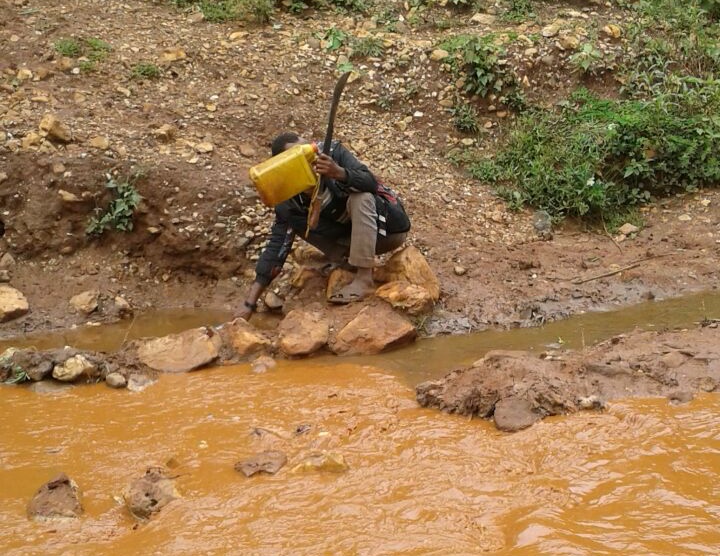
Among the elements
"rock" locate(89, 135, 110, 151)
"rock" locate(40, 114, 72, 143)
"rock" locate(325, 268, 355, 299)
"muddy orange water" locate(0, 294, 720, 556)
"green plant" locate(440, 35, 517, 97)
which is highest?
"green plant" locate(440, 35, 517, 97)

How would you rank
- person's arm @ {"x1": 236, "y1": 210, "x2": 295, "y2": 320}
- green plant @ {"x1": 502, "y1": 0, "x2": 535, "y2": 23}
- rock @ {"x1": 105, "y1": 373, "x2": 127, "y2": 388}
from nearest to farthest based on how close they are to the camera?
1. rock @ {"x1": 105, "y1": 373, "x2": 127, "y2": 388}
2. person's arm @ {"x1": 236, "y1": 210, "x2": 295, "y2": 320}
3. green plant @ {"x1": 502, "y1": 0, "x2": 535, "y2": 23}

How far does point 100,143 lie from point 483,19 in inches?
156

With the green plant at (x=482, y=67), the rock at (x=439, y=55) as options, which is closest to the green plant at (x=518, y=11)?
the green plant at (x=482, y=67)

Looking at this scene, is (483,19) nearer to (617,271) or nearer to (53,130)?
(617,271)

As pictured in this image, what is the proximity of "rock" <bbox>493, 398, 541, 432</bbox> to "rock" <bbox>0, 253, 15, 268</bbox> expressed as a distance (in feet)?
11.8

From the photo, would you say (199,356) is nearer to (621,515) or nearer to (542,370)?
(542,370)

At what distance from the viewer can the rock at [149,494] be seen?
248 centimetres

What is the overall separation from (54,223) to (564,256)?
3.55 m

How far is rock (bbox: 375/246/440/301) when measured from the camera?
176 inches

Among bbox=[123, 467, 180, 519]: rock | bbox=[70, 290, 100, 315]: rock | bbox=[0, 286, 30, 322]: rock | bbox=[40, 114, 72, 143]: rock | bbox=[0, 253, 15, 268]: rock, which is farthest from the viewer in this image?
bbox=[40, 114, 72, 143]: rock

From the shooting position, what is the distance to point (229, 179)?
17.4 feet

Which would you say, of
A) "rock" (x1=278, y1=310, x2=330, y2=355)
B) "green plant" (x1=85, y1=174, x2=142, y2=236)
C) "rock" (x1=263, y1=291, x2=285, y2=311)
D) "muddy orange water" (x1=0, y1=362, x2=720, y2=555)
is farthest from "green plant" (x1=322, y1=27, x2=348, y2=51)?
"muddy orange water" (x1=0, y1=362, x2=720, y2=555)

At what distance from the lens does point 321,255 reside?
16.2 feet

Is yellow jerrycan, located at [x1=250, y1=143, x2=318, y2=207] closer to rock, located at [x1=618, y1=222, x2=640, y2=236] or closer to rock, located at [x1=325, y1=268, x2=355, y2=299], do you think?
rock, located at [x1=325, y1=268, x2=355, y2=299]
